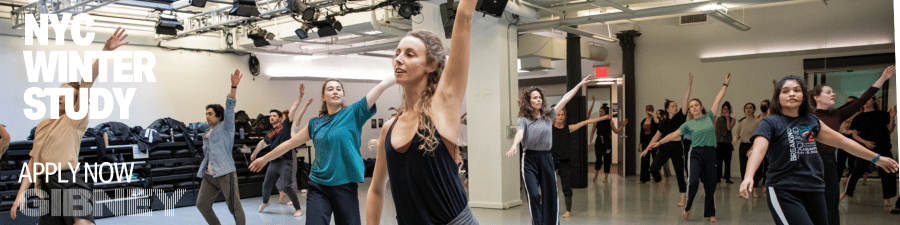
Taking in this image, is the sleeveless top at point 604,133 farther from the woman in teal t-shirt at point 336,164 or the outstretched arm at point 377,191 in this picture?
the outstretched arm at point 377,191

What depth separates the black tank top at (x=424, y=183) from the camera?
1.52 m

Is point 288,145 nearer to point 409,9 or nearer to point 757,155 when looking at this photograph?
point 757,155

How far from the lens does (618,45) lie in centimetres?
1341

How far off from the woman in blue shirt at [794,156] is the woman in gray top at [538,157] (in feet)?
6.67

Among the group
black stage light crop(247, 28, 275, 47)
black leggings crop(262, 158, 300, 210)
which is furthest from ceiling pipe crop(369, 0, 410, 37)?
black leggings crop(262, 158, 300, 210)

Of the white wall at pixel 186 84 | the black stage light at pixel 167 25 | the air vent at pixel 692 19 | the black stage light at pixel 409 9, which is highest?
the air vent at pixel 692 19

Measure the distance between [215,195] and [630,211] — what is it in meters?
4.68

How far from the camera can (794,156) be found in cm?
370

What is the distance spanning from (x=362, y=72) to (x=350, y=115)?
1255 cm

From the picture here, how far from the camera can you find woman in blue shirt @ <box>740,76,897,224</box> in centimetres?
365

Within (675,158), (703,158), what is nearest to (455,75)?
(703,158)

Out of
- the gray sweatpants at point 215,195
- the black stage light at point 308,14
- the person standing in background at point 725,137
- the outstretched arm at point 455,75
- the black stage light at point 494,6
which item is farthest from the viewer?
the person standing in background at point 725,137

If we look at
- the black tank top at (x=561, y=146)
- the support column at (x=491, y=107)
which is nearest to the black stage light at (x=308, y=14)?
the support column at (x=491, y=107)

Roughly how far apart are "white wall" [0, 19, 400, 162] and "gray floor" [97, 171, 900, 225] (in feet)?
11.9
